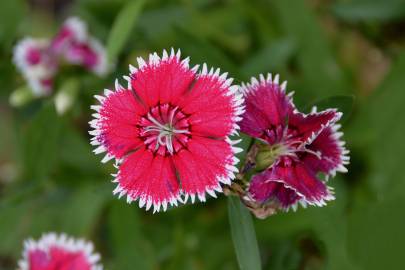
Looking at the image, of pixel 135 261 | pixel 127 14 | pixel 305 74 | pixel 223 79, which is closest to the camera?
pixel 223 79

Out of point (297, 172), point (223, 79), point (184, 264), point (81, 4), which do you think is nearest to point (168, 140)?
point (223, 79)

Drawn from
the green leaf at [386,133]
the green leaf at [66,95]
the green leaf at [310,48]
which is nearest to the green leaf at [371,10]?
the green leaf at [310,48]

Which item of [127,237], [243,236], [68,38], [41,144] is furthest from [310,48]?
[243,236]

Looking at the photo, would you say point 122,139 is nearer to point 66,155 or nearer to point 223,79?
point 223,79

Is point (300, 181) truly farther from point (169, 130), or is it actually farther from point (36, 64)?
point (36, 64)

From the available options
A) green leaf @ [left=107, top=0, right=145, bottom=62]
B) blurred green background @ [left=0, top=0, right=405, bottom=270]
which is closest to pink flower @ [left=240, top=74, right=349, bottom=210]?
blurred green background @ [left=0, top=0, right=405, bottom=270]

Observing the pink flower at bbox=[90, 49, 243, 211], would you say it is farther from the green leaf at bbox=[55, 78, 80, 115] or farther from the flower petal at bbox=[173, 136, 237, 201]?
the green leaf at bbox=[55, 78, 80, 115]
